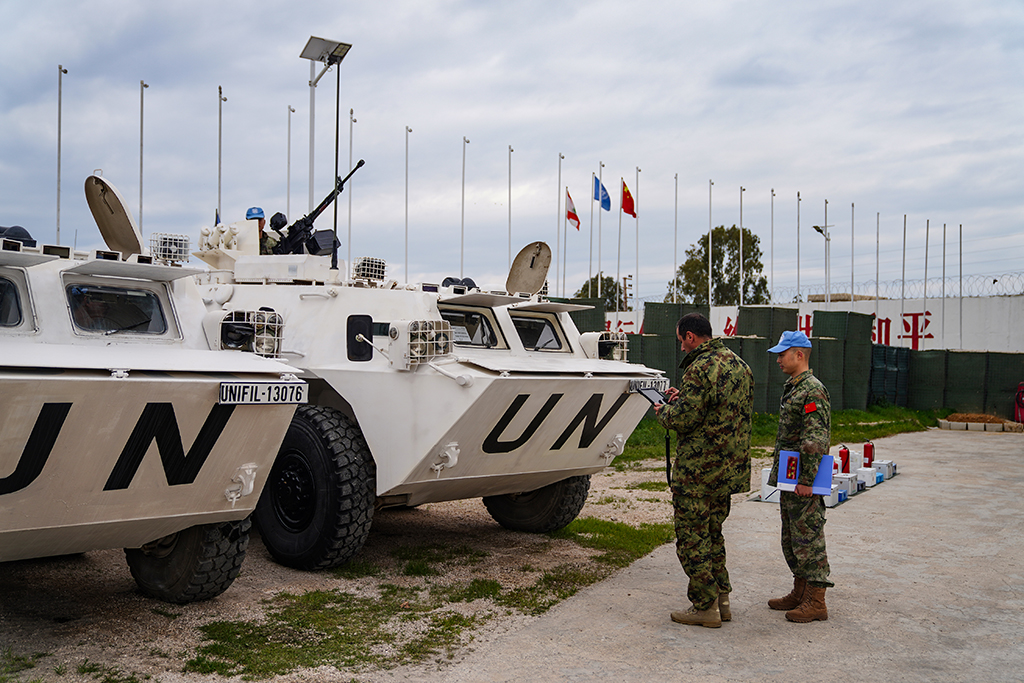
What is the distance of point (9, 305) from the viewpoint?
14.8 feet

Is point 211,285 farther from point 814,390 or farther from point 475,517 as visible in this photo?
point 814,390

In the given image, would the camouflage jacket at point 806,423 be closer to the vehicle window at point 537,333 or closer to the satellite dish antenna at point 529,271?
the vehicle window at point 537,333

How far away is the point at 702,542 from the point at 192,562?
2.78m

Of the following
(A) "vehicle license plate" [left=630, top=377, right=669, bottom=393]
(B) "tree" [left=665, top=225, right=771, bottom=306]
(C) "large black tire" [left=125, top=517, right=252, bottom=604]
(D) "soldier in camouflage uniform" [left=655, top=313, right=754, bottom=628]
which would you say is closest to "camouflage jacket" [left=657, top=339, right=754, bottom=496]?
(D) "soldier in camouflage uniform" [left=655, top=313, right=754, bottom=628]

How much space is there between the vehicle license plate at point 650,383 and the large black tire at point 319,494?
188 cm

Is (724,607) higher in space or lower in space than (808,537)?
lower

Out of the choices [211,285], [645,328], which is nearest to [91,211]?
[211,285]

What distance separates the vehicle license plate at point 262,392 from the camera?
13.8ft

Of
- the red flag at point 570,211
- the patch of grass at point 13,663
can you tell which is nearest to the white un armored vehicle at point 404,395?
the patch of grass at point 13,663

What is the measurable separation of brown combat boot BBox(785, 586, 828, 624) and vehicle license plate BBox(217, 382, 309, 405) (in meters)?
2.94

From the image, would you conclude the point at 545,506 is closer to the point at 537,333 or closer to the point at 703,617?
the point at 537,333

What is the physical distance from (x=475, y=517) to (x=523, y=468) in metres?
2.29

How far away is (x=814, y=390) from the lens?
492 cm

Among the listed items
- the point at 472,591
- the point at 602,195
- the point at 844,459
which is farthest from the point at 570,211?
the point at 472,591
